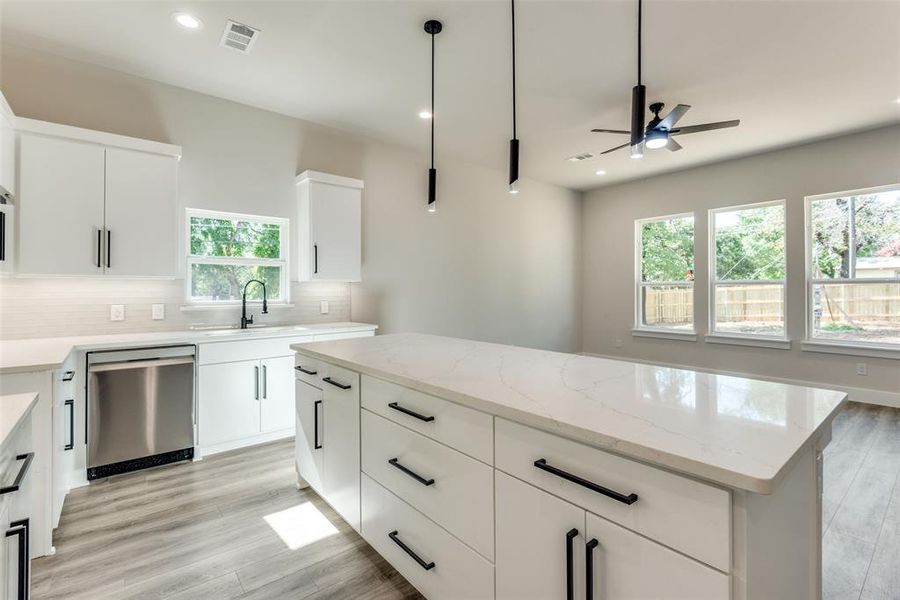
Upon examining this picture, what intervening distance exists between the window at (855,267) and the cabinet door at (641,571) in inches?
214

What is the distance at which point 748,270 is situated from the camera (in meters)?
5.43

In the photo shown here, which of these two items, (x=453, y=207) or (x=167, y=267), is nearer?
(x=167, y=267)

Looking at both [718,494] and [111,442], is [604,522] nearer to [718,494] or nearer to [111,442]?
[718,494]

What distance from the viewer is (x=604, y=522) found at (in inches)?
39.1

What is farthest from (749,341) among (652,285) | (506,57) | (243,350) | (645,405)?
(243,350)

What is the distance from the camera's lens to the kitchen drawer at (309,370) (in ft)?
7.31

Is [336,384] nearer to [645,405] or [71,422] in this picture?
[645,405]

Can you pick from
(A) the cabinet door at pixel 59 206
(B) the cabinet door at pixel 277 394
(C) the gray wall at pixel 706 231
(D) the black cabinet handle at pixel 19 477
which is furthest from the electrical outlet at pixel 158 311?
(C) the gray wall at pixel 706 231

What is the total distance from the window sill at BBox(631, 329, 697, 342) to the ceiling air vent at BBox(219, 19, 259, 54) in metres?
6.03

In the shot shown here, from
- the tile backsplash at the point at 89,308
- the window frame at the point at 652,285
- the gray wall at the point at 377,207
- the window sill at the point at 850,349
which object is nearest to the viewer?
the tile backsplash at the point at 89,308

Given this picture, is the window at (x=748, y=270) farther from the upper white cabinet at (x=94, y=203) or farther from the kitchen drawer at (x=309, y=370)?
the upper white cabinet at (x=94, y=203)

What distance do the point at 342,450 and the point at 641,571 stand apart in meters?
1.46

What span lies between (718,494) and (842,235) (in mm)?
5646

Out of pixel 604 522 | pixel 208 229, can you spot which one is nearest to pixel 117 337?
pixel 208 229
